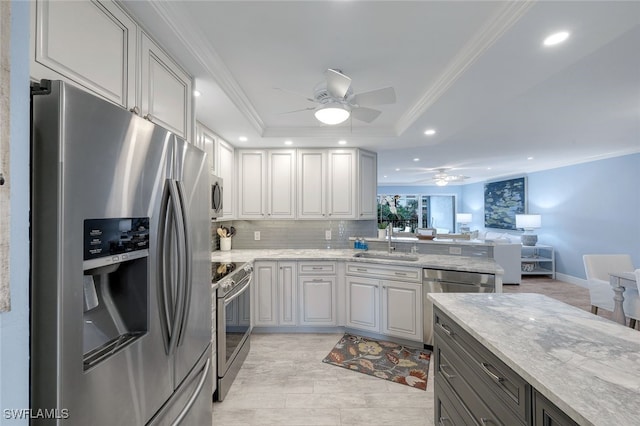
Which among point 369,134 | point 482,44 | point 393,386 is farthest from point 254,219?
Result: point 482,44

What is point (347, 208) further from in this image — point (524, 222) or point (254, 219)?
point (524, 222)

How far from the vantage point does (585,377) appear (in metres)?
0.91

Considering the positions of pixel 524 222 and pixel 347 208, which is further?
pixel 524 222

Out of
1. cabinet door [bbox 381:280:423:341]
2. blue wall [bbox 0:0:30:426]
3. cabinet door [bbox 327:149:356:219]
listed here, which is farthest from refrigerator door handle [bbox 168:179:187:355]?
cabinet door [bbox 327:149:356:219]

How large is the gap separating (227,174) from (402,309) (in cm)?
262

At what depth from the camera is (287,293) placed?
3490 mm

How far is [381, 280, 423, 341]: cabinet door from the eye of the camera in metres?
3.07

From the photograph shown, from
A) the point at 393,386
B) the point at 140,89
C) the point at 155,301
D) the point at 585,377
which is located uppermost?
the point at 140,89

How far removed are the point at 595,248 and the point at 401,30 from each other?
6.61m

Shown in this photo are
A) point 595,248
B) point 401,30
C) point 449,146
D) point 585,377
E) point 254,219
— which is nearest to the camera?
point 585,377

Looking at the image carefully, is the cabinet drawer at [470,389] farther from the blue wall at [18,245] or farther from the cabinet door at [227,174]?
the cabinet door at [227,174]

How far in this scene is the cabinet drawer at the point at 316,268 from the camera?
351cm

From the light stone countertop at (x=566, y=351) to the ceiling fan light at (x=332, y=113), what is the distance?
4.74 feet

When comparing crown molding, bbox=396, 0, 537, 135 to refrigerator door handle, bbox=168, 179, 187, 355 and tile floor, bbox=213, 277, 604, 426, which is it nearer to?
refrigerator door handle, bbox=168, 179, 187, 355
